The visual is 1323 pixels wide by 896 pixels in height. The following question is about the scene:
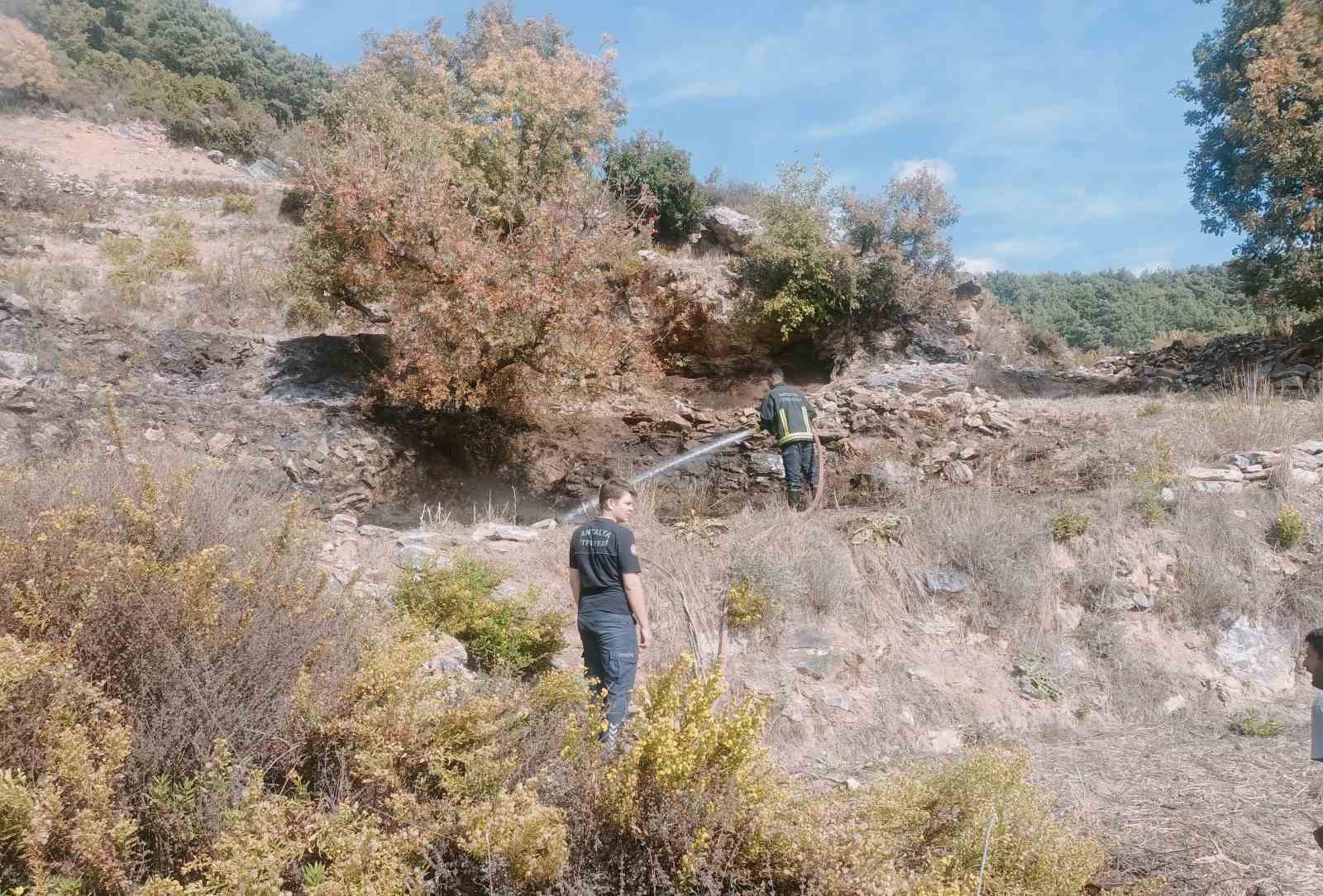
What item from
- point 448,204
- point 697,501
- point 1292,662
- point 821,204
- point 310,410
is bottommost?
point 1292,662

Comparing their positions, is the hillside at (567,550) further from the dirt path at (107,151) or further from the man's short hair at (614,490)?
the dirt path at (107,151)

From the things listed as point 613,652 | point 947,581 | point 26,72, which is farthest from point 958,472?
point 26,72

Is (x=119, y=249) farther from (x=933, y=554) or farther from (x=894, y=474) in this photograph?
(x=933, y=554)

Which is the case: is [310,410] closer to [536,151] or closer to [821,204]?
[536,151]

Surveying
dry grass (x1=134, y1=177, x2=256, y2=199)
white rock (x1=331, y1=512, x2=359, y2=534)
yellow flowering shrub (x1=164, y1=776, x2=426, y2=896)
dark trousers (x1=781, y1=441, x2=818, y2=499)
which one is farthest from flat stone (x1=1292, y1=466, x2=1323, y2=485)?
dry grass (x1=134, y1=177, x2=256, y2=199)

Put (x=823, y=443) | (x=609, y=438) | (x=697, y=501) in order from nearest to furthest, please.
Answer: (x=697, y=501) < (x=823, y=443) < (x=609, y=438)

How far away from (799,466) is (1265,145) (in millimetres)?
9866

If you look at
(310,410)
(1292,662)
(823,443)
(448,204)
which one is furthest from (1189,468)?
(310,410)

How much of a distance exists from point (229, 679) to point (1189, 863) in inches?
169

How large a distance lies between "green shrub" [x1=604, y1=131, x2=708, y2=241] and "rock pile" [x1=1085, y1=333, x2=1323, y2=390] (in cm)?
944

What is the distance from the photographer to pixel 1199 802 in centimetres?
423

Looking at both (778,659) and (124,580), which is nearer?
(124,580)

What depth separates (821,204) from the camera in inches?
606

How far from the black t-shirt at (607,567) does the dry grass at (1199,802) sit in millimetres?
2590
